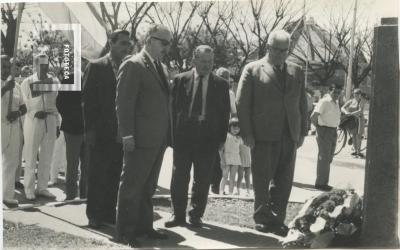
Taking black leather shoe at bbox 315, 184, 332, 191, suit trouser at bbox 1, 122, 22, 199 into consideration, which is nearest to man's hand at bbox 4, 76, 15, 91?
suit trouser at bbox 1, 122, 22, 199

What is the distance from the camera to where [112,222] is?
5.52 m

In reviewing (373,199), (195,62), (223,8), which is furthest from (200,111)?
(373,199)

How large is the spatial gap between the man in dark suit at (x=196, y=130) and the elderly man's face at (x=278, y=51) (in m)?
0.50

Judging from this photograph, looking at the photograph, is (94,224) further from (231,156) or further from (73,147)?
(231,156)

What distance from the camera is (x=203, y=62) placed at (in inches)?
216

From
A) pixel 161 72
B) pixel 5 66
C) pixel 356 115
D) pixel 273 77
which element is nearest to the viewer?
pixel 161 72

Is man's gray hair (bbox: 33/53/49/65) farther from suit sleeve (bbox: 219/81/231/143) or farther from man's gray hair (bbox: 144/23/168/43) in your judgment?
suit sleeve (bbox: 219/81/231/143)

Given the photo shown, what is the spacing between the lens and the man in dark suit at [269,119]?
5.44 meters

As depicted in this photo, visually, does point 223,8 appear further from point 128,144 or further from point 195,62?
point 128,144

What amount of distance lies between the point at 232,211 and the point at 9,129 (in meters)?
2.31

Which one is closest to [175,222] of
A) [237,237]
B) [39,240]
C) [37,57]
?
[237,237]

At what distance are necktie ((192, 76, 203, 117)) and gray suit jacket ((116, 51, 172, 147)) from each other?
21.4 inches

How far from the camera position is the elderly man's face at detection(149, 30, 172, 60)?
491 centimetres

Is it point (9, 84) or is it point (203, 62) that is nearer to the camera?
point (203, 62)
